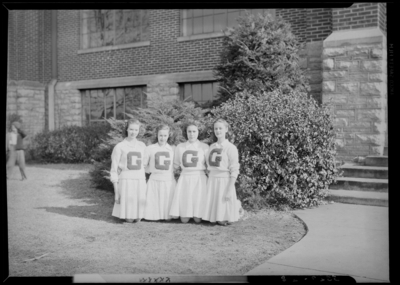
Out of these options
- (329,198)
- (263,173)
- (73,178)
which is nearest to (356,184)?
(329,198)

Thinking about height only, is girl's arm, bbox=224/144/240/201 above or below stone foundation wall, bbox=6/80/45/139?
below

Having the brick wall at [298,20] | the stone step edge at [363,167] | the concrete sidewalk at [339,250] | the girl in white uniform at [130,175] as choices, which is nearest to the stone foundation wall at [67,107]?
the brick wall at [298,20]

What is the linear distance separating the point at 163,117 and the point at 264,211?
2132 mm

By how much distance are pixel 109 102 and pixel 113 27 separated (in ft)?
7.75

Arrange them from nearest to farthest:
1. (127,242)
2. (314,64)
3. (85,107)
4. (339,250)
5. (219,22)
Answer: (339,250) < (127,242) < (314,64) < (219,22) < (85,107)

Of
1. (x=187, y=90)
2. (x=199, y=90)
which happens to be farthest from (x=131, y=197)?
(x=187, y=90)

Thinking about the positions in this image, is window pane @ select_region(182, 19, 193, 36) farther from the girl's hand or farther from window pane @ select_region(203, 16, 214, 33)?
Answer: the girl's hand

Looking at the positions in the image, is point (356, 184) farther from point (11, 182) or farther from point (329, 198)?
point (11, 182)

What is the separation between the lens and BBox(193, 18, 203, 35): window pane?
1183cm

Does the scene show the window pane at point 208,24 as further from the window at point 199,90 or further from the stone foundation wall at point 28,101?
the stone foundation wall at point 28,101

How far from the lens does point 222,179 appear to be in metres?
5.57

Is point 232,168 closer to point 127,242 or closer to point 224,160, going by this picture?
point 224,160

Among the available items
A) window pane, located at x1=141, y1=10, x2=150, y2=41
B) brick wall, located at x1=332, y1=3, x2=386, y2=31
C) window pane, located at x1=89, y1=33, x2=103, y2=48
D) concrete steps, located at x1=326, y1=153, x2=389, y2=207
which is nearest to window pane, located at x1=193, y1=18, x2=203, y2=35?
window pane, located at x1=141, y1=10, x2=150, y2=41

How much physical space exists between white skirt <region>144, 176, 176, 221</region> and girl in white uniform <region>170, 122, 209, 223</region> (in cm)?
11
